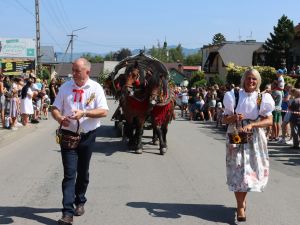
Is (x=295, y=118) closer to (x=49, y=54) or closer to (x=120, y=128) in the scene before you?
(x=120, y=128)

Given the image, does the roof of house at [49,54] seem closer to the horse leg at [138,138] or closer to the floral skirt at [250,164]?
the horse leg at [138,138]

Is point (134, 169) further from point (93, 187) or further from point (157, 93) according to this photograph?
point (157, 93)

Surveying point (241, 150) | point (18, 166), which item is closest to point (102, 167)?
point (18, 166)

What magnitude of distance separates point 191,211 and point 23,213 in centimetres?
208

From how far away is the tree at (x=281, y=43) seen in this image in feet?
161

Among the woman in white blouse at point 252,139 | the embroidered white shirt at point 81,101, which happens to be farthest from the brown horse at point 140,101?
the woman in white blouse at point 252,139

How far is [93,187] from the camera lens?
303 inches

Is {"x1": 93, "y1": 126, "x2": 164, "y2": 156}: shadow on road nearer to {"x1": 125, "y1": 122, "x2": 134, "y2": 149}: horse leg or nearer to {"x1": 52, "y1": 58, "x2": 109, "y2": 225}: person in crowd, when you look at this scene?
{"x1": 125, "y1": 122, "x2": 134, "y2": 149}: horse leg

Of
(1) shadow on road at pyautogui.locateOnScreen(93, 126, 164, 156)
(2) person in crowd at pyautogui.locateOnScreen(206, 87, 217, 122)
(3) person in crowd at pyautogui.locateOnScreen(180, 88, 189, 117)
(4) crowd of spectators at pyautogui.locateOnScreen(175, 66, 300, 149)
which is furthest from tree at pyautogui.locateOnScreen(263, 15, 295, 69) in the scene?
(1) shadow on road at pyautogui.locateOnScreen(93, 126, 164, 156)

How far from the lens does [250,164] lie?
5898 millimetres

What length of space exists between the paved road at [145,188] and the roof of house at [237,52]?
50.3 meters

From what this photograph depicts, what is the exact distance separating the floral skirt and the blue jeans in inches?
67.0

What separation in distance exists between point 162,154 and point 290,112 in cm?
394

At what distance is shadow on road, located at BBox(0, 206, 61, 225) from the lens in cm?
584
